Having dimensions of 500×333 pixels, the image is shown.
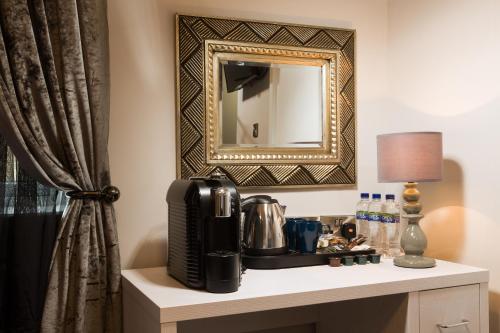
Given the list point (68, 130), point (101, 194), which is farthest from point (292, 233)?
point (68, 130)

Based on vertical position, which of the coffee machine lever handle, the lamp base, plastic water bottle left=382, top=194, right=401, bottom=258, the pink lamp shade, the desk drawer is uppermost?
the pink lamp shade

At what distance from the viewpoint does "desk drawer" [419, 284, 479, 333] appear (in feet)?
5.47

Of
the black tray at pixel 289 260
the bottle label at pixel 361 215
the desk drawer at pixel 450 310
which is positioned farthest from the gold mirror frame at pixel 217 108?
the desk drawer at pixel 450 310

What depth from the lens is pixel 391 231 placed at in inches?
81.9

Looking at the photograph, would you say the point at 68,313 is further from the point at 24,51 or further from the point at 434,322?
the point at 434,322

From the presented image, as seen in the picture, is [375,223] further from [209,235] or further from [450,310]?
[209,235]

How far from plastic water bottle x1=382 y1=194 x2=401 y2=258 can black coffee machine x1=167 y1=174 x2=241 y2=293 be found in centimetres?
79

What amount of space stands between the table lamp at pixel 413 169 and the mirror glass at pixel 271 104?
1.40 ft

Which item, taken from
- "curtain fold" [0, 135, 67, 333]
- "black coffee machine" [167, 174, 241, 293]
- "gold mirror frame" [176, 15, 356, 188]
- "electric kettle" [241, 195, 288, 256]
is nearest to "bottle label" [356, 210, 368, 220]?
"gold mirror frame" [176, 15, 356, 188]

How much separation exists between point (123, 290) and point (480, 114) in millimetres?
1487

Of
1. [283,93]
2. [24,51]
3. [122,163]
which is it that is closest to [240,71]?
[283,93]

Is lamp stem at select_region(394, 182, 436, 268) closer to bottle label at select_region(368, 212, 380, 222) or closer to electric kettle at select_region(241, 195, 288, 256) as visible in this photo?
bottle label at select_region(368, 212, 380, 222)

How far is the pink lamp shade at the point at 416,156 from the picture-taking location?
1.80 meters

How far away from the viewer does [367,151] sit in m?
2.32
